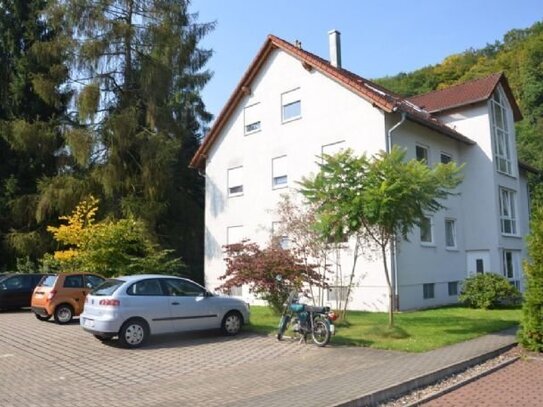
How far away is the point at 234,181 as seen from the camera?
2700 cm

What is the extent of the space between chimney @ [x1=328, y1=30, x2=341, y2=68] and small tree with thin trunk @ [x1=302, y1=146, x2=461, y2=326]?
14.1 m

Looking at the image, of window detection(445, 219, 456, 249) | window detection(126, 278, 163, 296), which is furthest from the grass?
window detection(445, 219, 456, 249)

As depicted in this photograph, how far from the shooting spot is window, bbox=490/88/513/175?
25.4 m

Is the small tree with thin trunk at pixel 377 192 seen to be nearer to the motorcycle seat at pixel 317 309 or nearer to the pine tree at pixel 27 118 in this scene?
the motorcycle seat at pixel 317 309

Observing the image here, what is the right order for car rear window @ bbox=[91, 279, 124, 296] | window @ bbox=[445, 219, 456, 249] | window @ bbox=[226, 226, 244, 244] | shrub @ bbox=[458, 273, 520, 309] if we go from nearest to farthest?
car rear window @ bbox=[91, 279, 124, 296]
shrub @ bbox=[458, 273, 520, 309]
window @ bbox=[445, 219, 456, 249]
window @ bbox=[226, 226, 244, 244]

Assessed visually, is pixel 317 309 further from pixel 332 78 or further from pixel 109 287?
pixel 332 78

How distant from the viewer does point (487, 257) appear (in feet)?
79.3

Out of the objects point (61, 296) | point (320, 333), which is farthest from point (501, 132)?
point (61, 296)

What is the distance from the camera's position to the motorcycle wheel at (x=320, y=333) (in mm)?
12250

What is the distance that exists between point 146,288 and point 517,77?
4932 centimetres

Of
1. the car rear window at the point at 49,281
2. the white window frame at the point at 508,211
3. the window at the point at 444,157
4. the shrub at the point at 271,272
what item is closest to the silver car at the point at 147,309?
the shrub at the point at 271,272

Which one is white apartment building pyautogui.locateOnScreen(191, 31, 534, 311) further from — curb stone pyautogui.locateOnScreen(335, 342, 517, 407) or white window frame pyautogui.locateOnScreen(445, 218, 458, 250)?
curb stone pyautogui.locateOnScreen(335, 342, 517, 407)

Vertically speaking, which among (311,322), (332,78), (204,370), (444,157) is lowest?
(204,370)

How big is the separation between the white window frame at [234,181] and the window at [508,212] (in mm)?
12319
